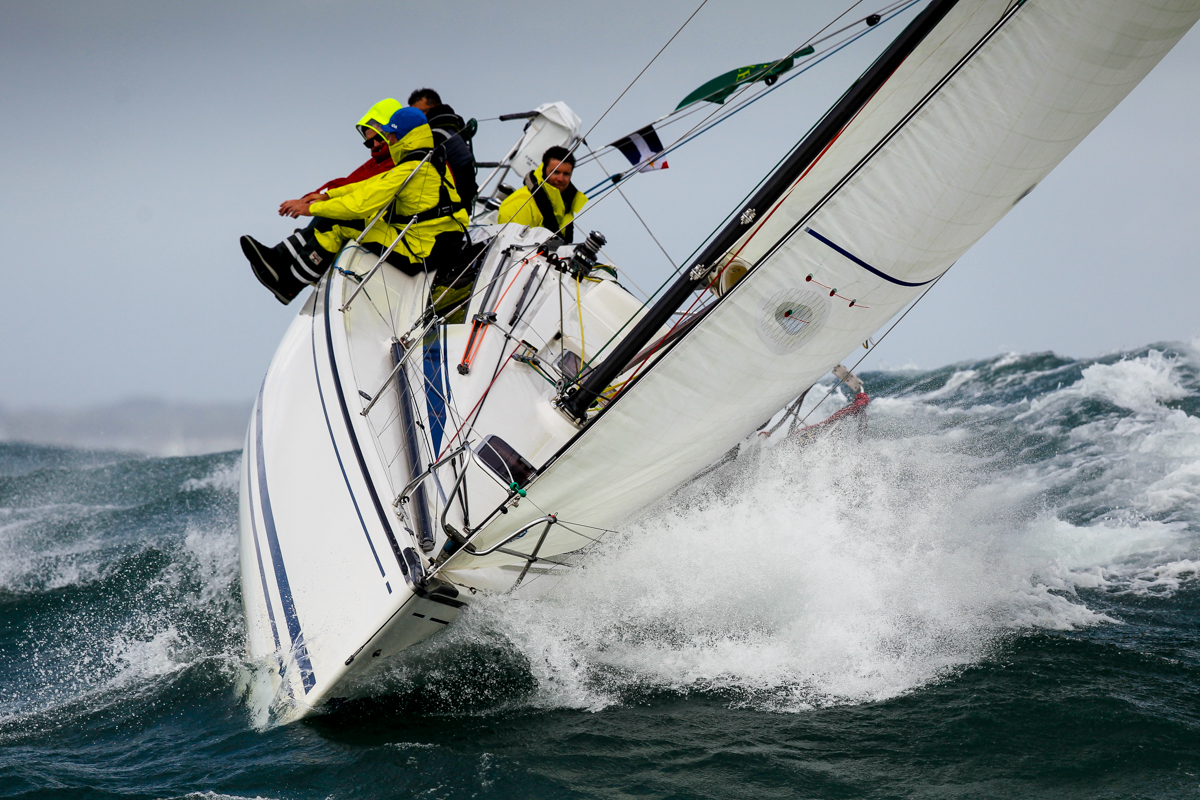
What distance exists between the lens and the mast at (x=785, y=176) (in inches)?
95.1

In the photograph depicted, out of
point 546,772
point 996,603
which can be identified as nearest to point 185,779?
point 546,772

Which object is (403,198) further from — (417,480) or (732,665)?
(732,665)

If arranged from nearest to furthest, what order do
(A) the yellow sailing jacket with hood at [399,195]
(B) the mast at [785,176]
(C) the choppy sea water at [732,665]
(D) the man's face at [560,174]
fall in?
1. (C) the choppy sea water at [732,665]
2. (B) the mast at [785,176]
3. (A) the yellow sailing jacket with hood at [399,195]
4. (D) the man's face at [560,174]

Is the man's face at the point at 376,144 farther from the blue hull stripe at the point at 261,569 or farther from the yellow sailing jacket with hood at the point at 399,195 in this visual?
the blue hull stripe at the point at 261,569

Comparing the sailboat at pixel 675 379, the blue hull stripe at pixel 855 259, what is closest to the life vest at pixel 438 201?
the sailboat at pixel 675 379

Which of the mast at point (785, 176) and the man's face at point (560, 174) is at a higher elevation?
the man's face at point (560, 174)

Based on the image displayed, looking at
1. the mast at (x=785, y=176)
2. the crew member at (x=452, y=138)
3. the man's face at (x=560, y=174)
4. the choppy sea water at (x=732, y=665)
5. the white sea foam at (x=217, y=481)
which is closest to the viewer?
the choppy sea water at (x=732, y=665)

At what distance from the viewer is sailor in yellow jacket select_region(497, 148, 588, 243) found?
15.4 ft

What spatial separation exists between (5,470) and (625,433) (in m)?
8.47

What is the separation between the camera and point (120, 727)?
2.62 metres

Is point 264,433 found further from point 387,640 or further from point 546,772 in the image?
point 546,772


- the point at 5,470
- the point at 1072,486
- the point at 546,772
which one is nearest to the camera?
the point at 546,772

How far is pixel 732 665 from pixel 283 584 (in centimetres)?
163

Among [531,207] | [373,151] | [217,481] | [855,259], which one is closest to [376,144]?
[373,151]
